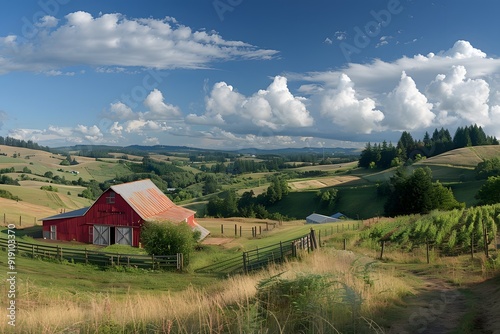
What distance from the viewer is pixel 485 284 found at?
44.1 ft

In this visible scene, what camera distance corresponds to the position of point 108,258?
27.3m

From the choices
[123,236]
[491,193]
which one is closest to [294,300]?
[123,236]

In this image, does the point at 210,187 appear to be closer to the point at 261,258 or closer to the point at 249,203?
the point at 249,203

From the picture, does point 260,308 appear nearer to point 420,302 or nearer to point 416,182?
point 420,302

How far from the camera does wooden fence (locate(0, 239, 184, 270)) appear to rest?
26438 mm

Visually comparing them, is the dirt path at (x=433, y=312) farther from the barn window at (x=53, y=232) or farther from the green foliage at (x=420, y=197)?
the green foliage at (x=420, y=197)

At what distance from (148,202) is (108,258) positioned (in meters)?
16.1

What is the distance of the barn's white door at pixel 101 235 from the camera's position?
133ft

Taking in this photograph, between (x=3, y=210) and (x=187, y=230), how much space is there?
34181mm

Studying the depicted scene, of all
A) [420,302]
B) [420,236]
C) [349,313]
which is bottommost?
[420,236]

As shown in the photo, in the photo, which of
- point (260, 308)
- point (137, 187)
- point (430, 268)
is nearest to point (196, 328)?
point (260, 308)

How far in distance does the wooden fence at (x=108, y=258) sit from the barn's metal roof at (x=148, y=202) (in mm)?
11459

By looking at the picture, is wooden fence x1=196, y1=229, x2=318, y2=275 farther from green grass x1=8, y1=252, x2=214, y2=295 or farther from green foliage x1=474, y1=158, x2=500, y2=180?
green foliage x1=474, y1=158, x2=500, y2=180

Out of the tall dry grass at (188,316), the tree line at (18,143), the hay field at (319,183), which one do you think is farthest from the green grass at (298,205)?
the tree line at (18,143)
